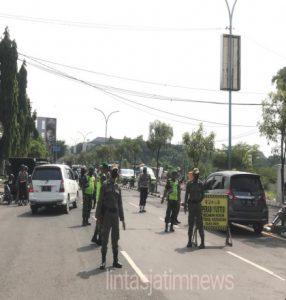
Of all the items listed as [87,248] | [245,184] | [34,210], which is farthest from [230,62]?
[87,248]

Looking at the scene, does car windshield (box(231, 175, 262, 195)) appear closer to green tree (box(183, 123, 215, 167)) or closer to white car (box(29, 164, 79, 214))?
white car (box(29, 164, 79, 214))

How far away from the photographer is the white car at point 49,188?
2111cm

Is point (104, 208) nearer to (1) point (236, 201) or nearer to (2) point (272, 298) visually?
(2) point (272, 298)

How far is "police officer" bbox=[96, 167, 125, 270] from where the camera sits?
9.75 meters

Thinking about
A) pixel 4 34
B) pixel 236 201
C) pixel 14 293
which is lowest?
pixel 14 293

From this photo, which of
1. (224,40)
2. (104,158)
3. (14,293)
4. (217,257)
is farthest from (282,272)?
(104,158)

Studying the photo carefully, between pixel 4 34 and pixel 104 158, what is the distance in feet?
199

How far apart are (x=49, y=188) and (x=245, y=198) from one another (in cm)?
856

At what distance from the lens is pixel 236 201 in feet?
52.3

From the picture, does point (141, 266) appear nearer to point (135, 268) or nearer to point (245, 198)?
point (135, 268)

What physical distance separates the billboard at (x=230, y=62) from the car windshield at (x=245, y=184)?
11500mm

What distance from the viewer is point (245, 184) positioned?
641 inches

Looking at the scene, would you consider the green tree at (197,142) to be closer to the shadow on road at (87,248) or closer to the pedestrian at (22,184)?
the pedestrian at (22,184)

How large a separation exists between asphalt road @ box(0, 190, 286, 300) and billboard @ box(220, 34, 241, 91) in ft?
41.3
